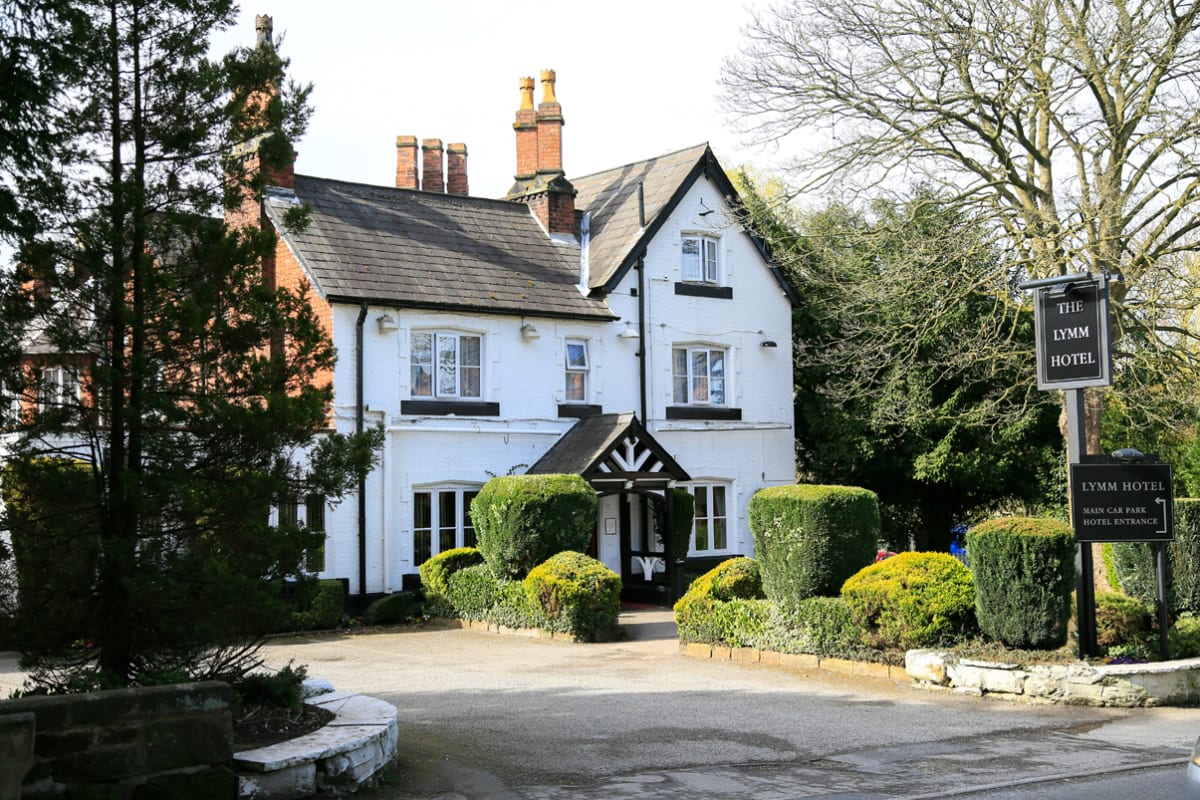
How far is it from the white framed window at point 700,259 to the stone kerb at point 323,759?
19.7m

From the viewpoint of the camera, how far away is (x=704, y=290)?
1104 inches

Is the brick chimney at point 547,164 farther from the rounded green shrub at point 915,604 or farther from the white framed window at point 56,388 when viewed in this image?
the white framed window at point 56,388

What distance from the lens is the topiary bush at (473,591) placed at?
830 inches

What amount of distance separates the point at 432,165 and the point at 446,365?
7564 mm

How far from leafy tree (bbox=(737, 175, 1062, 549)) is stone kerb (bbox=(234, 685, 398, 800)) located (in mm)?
15517

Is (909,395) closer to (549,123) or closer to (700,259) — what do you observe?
(700,259)

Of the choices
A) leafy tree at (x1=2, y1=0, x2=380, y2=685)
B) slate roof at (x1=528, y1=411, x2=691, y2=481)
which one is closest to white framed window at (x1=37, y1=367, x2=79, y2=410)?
leafy tree at (x1=2, y1=0, x2=380, y2=685)

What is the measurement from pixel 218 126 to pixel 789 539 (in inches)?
370

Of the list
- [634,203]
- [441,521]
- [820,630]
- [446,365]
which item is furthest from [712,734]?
[634,203]

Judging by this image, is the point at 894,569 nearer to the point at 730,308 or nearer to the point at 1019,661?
the point at 1019,661

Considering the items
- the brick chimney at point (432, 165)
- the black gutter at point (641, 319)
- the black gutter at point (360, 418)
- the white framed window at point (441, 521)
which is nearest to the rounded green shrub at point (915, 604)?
the white framed window at point (441, 521)

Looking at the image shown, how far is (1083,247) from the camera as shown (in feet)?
65.3

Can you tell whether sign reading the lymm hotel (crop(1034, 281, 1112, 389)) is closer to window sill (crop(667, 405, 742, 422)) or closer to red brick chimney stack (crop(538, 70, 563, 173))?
window sill (crop(667, 405, 742, 422))

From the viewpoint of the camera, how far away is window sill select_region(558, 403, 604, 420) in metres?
25.8
